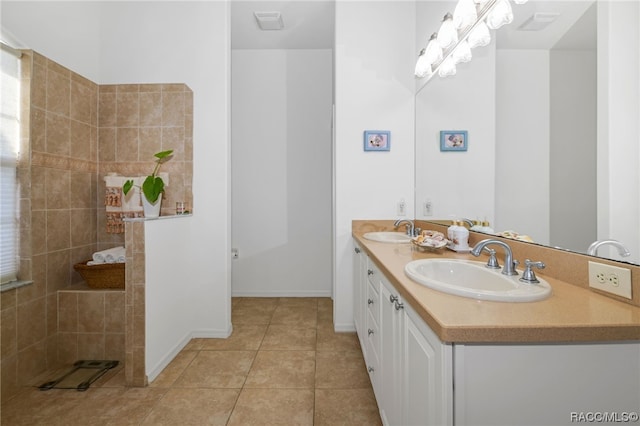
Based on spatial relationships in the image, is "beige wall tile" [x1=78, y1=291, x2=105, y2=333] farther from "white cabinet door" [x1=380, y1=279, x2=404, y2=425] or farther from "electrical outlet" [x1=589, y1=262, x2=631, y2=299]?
"electrical outlet" [x1=589, y1=262, x2=631, y2=299]

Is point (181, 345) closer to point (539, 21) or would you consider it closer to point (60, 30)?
point (60, 30)

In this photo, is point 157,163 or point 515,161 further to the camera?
point 157,163

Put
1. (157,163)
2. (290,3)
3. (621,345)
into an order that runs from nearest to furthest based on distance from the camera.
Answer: (621,345) < (157,163) < (290,3)

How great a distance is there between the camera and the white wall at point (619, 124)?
732 millimetres

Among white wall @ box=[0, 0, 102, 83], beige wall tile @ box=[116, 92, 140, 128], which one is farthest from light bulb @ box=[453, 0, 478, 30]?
white wall @ box=[0, 0, 102, 83]

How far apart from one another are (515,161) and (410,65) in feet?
5.08

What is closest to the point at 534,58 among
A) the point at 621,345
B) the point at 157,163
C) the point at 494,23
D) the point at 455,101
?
the point at 494,23

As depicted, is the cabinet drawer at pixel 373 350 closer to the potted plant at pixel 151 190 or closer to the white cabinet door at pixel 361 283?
the white cabinet door at pixel 361 283

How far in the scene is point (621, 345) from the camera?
0.62 m

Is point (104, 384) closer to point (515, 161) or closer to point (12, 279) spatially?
point (12, 279)

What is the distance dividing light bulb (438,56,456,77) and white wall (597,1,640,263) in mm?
968

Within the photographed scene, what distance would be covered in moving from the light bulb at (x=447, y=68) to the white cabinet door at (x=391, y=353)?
143 centimetres

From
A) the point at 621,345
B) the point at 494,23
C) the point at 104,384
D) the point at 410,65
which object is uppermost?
the point at 410,65

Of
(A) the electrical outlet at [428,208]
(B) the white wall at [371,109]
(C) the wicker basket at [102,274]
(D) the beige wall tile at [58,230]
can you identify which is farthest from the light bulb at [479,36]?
(D) the beige wall tile at [58,230]
